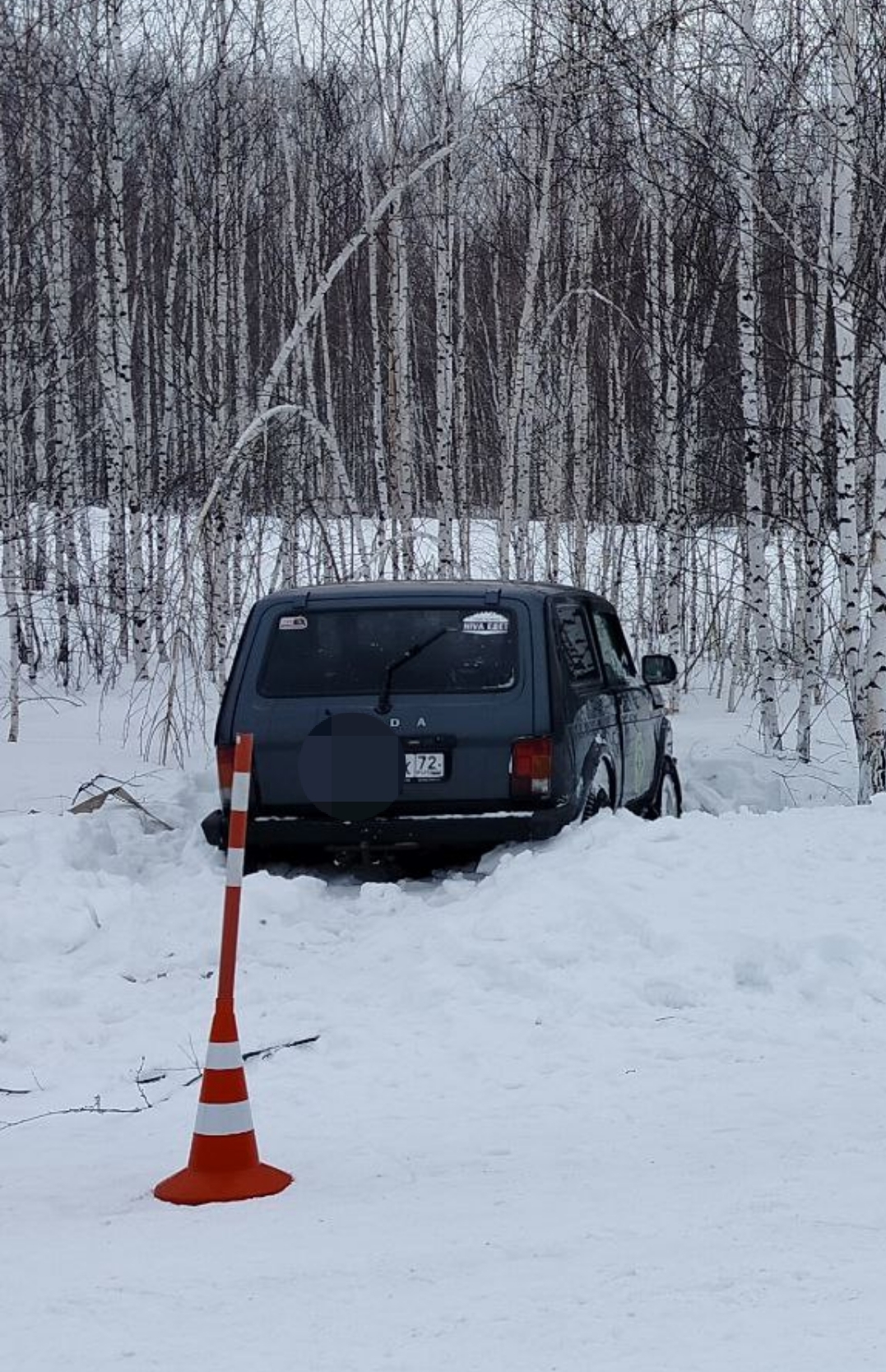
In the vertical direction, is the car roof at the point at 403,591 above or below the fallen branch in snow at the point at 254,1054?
above

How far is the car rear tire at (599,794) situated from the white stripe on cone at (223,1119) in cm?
386

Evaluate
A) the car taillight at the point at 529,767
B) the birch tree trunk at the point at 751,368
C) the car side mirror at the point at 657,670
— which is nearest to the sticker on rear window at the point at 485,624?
the car taillight at the point at 529,767

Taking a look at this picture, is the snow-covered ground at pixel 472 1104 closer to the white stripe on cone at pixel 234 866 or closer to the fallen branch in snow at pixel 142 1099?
the fallen branch in snow at pixel 142 1099

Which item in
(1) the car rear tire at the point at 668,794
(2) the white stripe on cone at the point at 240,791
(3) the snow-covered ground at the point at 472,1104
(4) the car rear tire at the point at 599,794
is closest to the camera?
(3) the snow-covered ground at the point at 472,1104

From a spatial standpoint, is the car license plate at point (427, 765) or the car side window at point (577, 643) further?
the car side window at point (577, 643)

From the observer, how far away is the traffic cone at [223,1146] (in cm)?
441

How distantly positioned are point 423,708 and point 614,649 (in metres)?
2.27

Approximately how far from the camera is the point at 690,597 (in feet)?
77.6

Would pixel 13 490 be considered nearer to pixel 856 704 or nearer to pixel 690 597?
pixel 856 704

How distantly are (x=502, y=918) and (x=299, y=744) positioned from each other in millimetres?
1618

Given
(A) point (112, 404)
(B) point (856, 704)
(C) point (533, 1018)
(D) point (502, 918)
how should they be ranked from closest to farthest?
1. (C) point (533, 1018)
2. (D) point (502, 918)
3. (B) point (856, 704)
4. (A) point (112, 404)

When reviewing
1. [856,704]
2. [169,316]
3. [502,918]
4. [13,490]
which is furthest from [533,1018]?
[169,316]

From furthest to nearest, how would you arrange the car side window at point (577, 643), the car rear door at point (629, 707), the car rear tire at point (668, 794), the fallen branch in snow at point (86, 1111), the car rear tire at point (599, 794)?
the car rear tire at point (668, 794) → the car rear door at point (629, 707) → the car side window at point (577, 643) → the car rear tire at point (599, 794) → the fallen branch in snow at point (86, 1111)

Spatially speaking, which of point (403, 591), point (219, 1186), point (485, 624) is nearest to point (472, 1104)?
point (219, 1186)
